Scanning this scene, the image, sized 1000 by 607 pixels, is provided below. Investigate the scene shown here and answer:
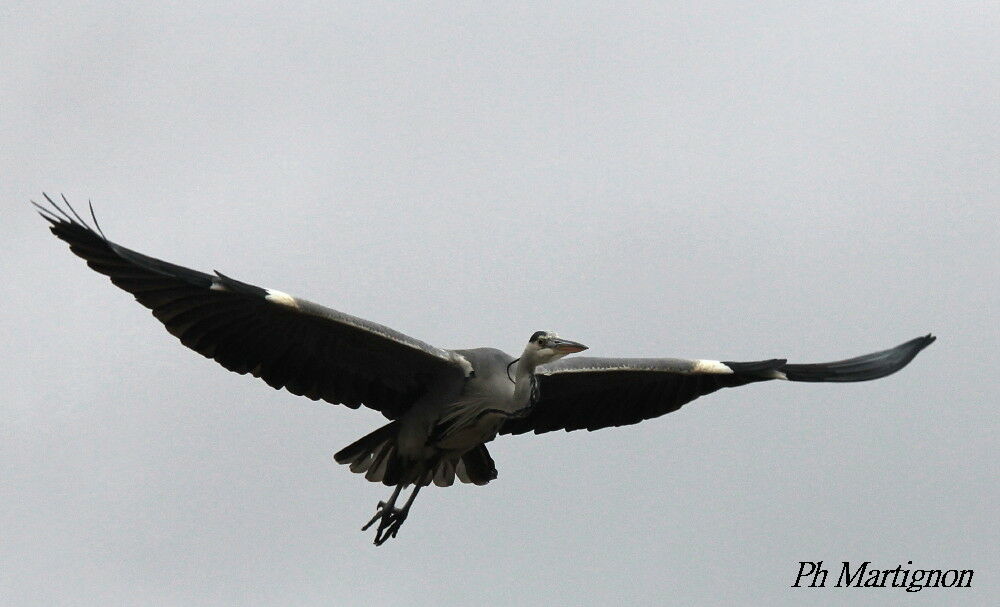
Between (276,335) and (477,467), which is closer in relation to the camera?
(276,335)

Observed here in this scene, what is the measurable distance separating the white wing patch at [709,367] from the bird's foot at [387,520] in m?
3.65

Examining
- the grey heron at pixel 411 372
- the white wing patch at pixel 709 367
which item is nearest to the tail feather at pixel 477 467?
the grey heron at pixel 411 372

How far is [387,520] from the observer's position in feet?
77.9

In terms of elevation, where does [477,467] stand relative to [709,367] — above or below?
below

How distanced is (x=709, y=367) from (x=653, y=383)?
740 mm

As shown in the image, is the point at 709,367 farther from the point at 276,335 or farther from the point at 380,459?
the point at 276,335

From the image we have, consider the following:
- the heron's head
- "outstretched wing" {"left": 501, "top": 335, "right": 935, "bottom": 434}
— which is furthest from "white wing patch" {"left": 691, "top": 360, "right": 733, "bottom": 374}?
the heron's head

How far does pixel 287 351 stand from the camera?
75.9ft

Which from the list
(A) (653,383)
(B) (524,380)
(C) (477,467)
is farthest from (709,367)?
(C) (477,467)

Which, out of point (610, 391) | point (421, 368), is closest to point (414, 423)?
point (421, 368)

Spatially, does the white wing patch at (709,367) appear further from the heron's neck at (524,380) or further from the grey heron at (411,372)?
the heron's neck at (524,380)

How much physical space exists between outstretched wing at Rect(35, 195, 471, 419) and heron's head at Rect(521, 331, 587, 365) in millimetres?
984

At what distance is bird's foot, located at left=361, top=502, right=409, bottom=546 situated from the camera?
23.7 m

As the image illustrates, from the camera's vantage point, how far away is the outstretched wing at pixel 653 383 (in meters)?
24.6
